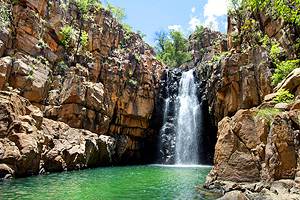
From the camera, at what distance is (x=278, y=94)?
17016 millimetres

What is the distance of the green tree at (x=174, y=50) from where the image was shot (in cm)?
5997

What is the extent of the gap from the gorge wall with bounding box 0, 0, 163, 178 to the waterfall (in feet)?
12.7

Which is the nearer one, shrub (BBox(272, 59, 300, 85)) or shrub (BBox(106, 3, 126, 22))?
shrub (BBox(272, 59, 300, 85))

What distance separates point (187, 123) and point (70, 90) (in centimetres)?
1488

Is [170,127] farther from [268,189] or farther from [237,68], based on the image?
[268,189]

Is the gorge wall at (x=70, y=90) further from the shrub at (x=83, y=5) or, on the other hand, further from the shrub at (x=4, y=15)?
the shrub at (x=4, y=15)

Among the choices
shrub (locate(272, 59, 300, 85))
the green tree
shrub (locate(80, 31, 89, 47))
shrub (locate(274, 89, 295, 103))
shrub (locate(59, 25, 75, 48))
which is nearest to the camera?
shrub (locate(274, 89, 295, 103))

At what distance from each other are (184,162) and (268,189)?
2419cm

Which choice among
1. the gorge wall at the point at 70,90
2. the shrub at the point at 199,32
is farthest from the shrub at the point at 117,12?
the shrub at the point at 199,32

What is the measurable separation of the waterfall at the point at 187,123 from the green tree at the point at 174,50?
18824mm

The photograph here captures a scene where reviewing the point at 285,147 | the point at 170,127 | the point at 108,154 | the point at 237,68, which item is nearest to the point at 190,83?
the point at 170,127

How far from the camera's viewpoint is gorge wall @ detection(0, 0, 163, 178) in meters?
22.2

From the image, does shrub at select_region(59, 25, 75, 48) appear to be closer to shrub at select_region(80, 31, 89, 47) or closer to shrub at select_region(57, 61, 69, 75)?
shrub at select_region(80, 31, 89, 47)

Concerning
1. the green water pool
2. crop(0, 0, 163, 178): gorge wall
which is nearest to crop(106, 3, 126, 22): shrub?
crop(0, 0, 163, 178): gorge wall
